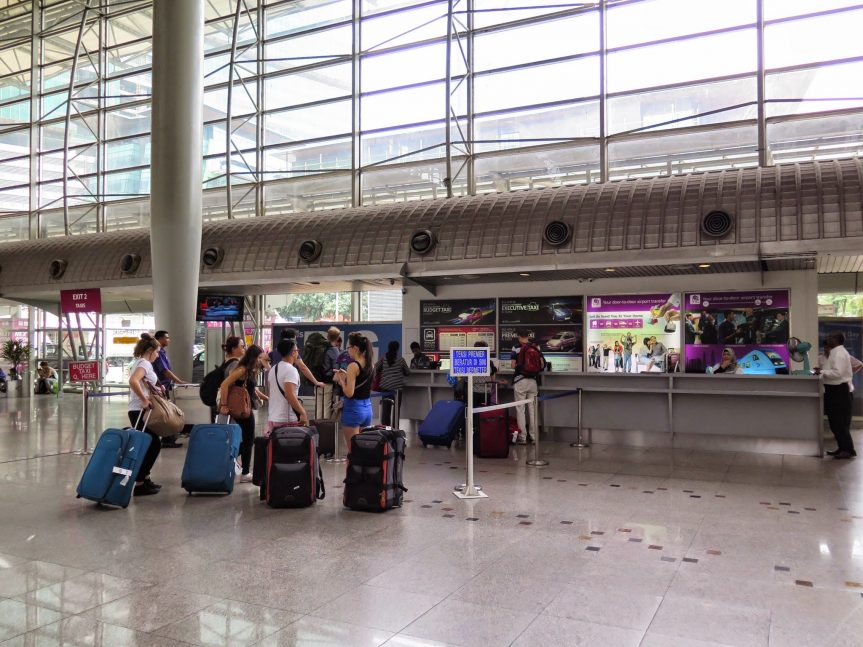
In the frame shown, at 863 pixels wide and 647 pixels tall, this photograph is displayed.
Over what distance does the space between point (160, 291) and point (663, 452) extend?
8.75m

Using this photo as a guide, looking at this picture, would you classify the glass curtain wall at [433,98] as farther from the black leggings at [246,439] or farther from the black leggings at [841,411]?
the black leggings at [246,439]

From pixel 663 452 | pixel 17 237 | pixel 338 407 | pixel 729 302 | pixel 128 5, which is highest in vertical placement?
pixel 128 5

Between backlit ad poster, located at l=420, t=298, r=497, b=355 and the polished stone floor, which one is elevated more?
backlit ad poster, located at l=420, t=298, r=497, b=355

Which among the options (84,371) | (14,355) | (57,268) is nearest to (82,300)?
(57,268)

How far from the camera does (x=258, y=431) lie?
38.7ft

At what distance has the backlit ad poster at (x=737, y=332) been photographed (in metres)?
10.7

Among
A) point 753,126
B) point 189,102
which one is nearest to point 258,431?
point 189,102

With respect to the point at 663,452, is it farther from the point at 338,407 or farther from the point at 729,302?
the point at 338,407

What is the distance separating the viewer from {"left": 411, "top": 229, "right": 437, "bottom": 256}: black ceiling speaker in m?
12.3

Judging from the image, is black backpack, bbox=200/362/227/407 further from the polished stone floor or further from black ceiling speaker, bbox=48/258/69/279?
black ceiling speaker, bbox=48/258/69/279

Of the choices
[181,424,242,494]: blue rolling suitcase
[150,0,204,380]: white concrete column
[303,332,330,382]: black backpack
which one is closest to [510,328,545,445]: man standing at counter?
[303,332,330,382]: black backpack

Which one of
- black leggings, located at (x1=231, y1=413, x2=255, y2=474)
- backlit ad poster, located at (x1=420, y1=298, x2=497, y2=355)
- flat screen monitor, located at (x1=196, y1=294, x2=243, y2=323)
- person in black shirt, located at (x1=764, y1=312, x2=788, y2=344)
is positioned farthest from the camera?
flat screen monitor, located at (x1=196, y1=294, x2=243, y2=323)

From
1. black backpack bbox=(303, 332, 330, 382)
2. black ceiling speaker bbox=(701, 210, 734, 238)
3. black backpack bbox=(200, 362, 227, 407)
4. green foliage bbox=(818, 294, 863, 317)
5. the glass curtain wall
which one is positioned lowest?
black backpack bbox=(200, 362, 227, 407)

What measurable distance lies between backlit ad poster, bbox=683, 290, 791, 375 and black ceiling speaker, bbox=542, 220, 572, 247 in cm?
222
